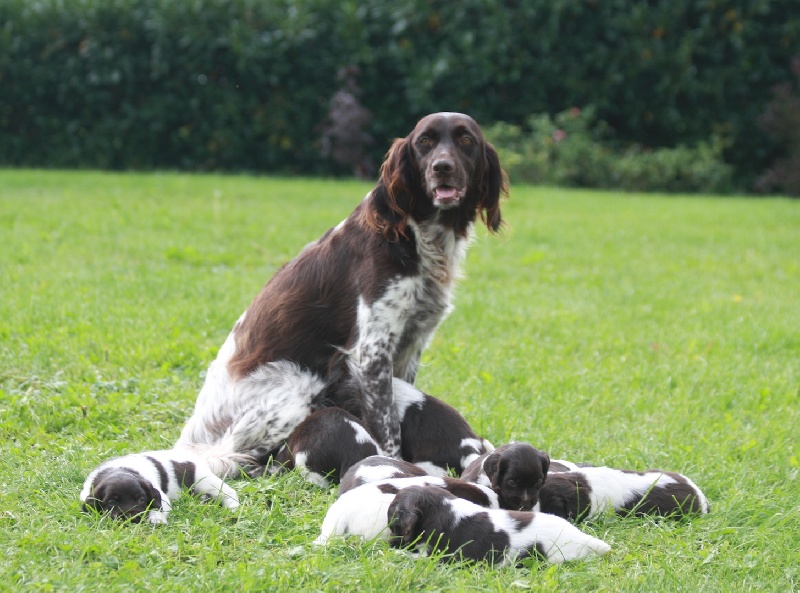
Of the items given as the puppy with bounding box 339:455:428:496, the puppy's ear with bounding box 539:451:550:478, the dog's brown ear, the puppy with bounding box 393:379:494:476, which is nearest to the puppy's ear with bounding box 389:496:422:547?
the puppy with bounding box 339:455:428:496

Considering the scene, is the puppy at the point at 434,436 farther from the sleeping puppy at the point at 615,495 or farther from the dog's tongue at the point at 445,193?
the dog's tongue at the point at 445,193

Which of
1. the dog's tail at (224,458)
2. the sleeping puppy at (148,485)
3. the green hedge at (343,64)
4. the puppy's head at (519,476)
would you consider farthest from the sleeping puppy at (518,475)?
the green hedge at (343,64)

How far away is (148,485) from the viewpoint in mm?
3535

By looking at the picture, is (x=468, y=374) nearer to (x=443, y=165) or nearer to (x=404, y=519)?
(x=443, y=165)

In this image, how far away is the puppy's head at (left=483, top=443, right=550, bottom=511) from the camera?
11.6 ft

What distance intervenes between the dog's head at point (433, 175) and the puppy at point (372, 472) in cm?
109

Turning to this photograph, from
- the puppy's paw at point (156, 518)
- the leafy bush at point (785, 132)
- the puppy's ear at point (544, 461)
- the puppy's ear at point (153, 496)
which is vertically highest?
the leafy bush at point (785, 132)

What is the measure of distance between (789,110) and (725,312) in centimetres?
933

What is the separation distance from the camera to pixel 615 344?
648 cm

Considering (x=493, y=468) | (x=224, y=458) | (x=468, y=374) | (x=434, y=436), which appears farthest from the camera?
(x=468, y=374)

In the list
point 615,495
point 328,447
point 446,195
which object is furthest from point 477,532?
point 446,195

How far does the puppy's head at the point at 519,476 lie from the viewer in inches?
139

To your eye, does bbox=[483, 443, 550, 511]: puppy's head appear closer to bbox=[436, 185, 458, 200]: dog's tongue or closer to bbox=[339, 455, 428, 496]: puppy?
bbox=[339, 455, 428, 496]: puppy

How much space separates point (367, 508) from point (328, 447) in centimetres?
69
